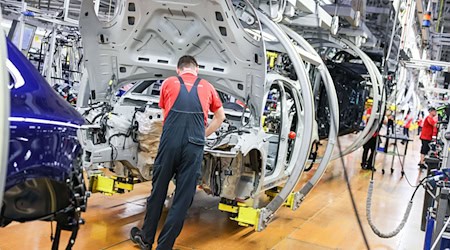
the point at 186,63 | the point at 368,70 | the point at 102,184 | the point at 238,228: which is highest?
the point at 368,70

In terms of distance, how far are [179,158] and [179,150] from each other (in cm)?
8

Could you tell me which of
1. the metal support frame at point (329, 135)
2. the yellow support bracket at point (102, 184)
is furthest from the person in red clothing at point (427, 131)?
the yellow support bracket at point (102, 184)

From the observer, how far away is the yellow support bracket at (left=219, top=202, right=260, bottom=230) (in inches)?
225

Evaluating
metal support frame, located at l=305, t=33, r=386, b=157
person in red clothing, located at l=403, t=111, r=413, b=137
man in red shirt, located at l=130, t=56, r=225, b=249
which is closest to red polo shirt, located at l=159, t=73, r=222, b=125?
man in red shirt, located at l=130, t=56, r=225, b=249

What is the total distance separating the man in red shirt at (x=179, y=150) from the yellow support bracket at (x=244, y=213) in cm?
116

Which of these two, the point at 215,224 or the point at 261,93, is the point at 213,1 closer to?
the point at 261,93

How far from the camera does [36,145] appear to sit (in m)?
2.72

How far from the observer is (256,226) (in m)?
5.71

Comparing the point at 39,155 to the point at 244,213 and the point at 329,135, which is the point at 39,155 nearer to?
the point at 244,213

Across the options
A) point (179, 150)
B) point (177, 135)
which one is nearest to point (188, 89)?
point (177, 135)

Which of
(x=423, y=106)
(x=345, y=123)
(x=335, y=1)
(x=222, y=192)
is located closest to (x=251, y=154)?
(x=222, y=192)

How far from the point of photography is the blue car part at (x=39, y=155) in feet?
8.63

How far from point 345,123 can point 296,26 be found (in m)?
3.40

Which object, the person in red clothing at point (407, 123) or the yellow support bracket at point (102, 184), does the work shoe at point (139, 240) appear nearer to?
the yellow support bracket at point (102, 184)
